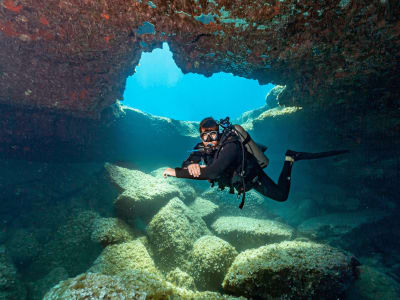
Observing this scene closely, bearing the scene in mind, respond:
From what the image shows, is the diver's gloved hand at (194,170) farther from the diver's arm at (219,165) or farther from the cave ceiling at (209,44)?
the cave ceiling at (209,44)

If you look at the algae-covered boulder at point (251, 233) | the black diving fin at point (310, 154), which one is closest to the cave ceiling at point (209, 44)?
the black diving fin at point (310, 154)

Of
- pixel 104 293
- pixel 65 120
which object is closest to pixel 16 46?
pixel 65 120

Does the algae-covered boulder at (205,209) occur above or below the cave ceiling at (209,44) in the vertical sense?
below

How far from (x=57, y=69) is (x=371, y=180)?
13.1 meters

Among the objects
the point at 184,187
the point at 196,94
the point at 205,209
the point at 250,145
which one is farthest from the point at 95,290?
the point at 196,94

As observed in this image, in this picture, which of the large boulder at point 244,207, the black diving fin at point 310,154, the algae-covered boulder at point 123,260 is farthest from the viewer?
the large boulder at point 244,207

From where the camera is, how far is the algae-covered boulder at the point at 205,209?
9.06 metres

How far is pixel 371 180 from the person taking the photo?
9.43 meters

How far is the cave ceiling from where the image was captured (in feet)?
11.9

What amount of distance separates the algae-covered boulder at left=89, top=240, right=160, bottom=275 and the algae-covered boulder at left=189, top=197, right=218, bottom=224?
12.0 ft

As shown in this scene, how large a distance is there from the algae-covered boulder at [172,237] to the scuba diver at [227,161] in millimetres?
3097

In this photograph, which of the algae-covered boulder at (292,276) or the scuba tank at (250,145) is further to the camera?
the scuba tank at (250,145)

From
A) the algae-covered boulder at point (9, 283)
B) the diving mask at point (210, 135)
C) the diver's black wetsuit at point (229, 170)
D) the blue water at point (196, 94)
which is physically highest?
the blue water at point (196, 94)

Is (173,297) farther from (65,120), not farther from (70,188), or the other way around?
(70,188)
